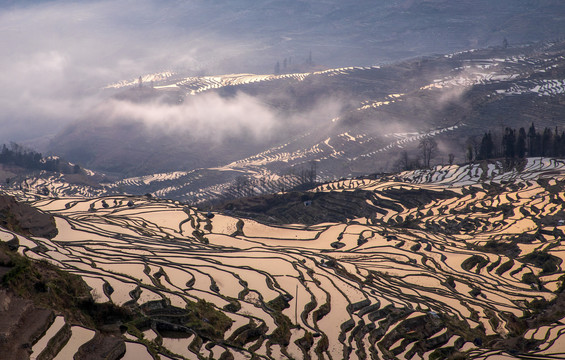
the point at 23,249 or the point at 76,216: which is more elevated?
the point at 23,249

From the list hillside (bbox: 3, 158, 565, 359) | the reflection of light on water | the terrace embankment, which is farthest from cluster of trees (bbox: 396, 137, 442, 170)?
the reflection of light on water

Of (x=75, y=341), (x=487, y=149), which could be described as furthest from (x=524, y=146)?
(x=75, y=341)

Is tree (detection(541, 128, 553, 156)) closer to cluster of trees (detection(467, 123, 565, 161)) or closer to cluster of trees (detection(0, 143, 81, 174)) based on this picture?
cluster of trees (detection(467, 123, 565, 161))

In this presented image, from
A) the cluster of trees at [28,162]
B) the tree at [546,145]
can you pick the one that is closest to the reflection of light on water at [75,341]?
the tree at [546,145]

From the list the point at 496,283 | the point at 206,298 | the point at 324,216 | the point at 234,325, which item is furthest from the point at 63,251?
the point at 324,216

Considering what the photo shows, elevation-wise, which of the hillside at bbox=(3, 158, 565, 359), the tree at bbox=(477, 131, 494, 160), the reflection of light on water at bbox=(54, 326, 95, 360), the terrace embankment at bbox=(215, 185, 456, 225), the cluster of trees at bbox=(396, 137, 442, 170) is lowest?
the cluster of trees at bbox=(396, 137, 442, 170)

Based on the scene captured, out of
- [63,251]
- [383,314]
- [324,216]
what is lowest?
[324,216]

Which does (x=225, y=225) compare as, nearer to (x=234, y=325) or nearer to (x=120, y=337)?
(x=234, y=325)

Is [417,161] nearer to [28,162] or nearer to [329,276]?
[329,276]
